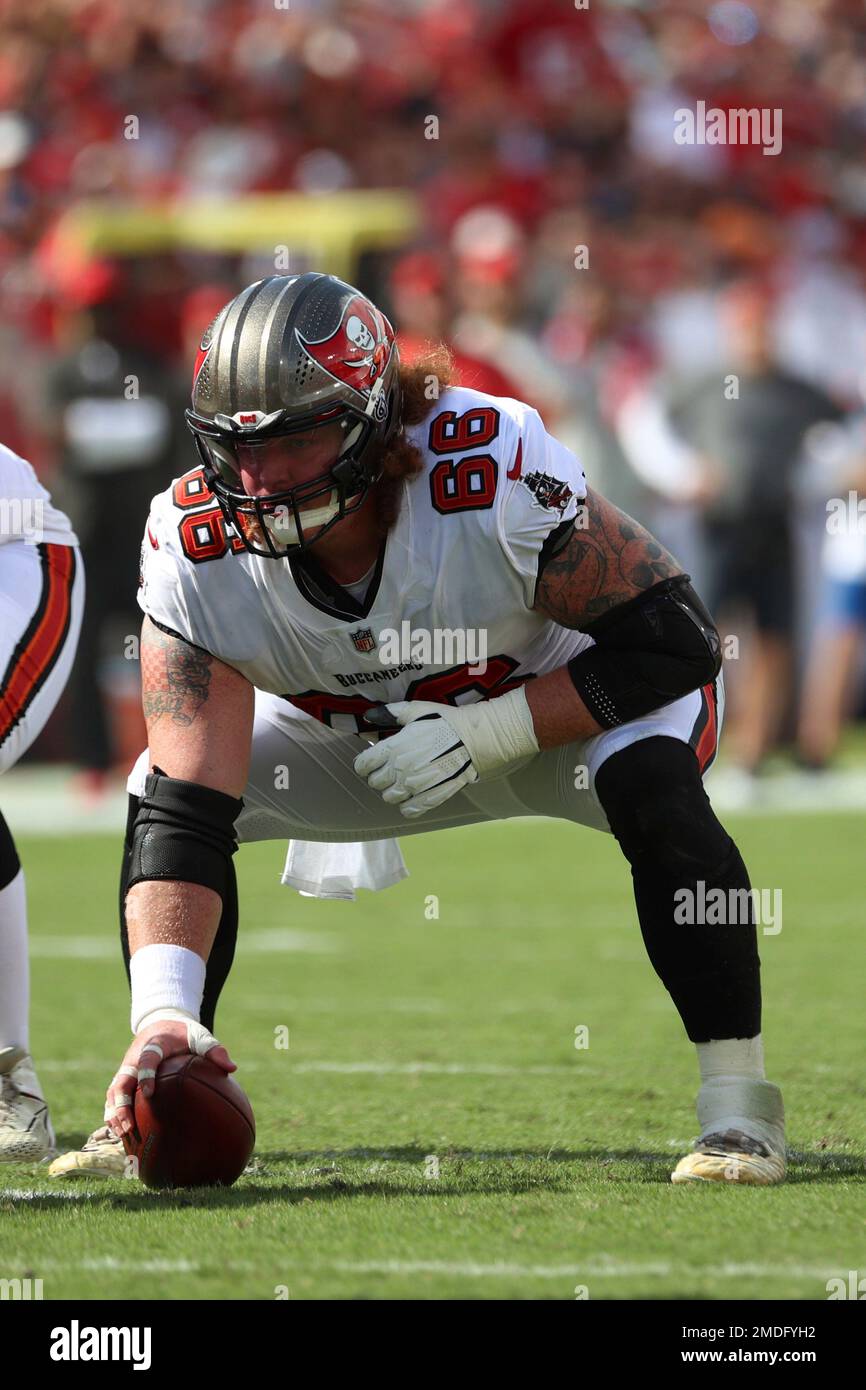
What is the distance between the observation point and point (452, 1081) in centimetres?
470

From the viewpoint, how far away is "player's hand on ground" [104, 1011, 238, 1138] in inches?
134

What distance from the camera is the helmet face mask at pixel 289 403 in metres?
3.52

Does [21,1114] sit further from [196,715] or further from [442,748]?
[442,748]

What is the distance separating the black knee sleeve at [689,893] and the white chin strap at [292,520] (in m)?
0.68

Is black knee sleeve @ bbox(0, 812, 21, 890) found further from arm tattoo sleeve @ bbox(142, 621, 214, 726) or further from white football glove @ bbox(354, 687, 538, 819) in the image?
white football glove @ bbox(354, 687, 538, 819)

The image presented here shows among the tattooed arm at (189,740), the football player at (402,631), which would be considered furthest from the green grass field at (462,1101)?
the tattooed arm at (189,740)

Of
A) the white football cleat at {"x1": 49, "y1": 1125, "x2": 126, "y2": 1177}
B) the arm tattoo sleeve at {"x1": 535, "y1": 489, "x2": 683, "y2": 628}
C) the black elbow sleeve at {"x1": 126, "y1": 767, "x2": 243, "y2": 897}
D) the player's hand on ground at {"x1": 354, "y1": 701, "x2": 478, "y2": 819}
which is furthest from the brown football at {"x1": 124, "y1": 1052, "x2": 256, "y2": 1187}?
the arm tattoo sleeve at {"x1": 535, "y1": 489, "x2": 683, "y2": 628}

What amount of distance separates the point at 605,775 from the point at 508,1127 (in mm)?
851

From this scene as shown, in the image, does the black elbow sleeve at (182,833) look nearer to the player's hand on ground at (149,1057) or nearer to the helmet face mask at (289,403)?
the player's hand on ground at (149,1057)

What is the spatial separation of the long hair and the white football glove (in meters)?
0.35
